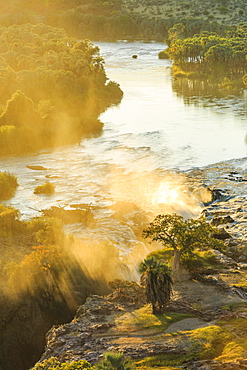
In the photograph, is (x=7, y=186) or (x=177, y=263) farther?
(x=7, y=186)

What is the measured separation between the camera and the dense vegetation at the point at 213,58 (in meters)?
151

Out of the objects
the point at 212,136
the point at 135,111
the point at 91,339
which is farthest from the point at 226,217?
the point at 135,111

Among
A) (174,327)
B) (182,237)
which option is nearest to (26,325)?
(174,327)

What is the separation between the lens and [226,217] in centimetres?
6134

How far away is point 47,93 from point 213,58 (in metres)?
56.1

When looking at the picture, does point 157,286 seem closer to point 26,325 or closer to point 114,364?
point 26,325

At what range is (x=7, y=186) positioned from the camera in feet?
229

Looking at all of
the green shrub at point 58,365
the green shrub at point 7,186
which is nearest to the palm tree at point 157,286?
the green shrub at point 58,365

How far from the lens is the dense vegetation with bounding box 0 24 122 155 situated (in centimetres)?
9468

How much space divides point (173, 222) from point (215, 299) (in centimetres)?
1003

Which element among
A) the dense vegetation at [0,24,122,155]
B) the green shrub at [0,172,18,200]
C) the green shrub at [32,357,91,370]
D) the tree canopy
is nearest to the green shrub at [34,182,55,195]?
the green shrub at [0,172,18,200]

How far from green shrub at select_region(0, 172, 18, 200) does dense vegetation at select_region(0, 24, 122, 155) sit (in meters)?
20.0

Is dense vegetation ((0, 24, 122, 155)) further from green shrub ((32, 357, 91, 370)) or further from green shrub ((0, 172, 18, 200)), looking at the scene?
green shrub ((32, 357, 91, 370))

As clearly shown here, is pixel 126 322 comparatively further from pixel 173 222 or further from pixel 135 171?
pixel 135 171
